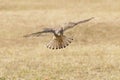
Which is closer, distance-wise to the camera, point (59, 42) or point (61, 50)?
point (59, 42)

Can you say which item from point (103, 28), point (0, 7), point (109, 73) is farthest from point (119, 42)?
point (0, 7)

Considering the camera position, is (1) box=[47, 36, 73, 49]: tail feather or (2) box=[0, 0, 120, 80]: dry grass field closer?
(1) box=[47, 36, 73, 49]: tail feather

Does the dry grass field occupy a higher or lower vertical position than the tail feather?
lower

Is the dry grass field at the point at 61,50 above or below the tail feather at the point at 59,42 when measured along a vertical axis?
below

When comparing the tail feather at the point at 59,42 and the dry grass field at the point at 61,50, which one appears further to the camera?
the dry grass field at the point at 61,50

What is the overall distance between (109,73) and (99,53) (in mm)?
4971

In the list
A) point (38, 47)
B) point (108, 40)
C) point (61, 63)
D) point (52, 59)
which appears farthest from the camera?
point (108, 40)

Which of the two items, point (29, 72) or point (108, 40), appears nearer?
point (29, 72)

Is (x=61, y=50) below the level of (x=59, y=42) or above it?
below

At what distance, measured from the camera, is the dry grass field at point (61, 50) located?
16.5m

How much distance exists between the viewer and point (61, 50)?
2231cm

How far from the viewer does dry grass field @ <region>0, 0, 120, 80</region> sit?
16.5 metres

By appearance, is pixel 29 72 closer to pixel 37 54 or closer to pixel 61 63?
pixel 61 63

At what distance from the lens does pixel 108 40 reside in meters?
26.9
